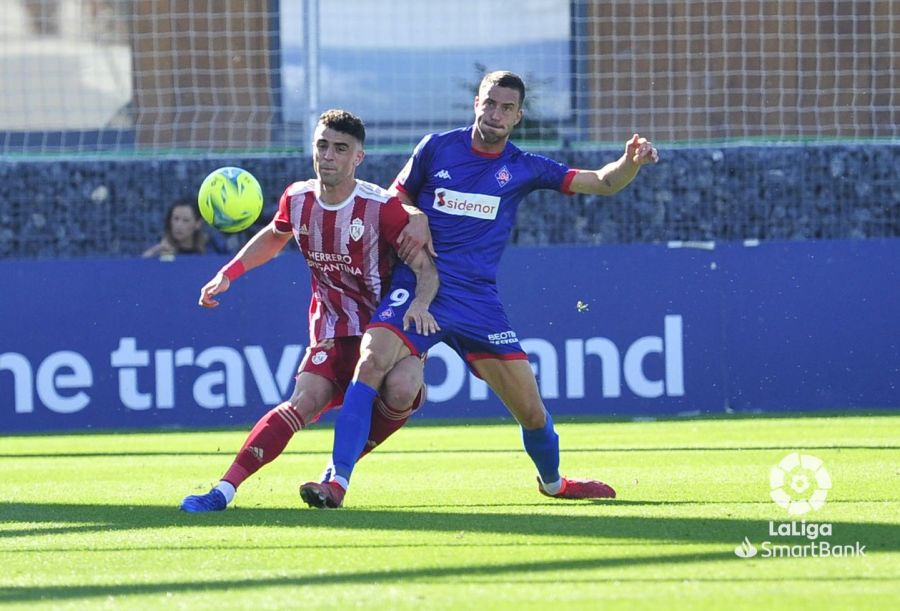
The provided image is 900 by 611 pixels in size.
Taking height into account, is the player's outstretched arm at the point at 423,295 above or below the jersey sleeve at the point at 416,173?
below

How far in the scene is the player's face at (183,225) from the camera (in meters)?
13.3

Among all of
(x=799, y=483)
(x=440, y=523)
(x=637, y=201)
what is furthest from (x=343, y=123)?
(x=637, y=201)

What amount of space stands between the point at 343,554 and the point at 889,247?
8541mm

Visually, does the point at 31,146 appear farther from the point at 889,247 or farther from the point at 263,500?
the point at 263,500

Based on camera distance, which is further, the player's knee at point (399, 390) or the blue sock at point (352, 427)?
the player's knee at point (399, 390)

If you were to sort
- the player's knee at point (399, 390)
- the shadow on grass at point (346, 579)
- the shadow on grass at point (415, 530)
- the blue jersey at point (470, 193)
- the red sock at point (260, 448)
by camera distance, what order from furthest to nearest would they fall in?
1. the blue jersey at point (470, 193)
2. the player's knee at point (399, 390)
3. the red sock at point (260, 448)
4. the shadow on grass at point (415, 530)
5. the shadow on grass at point (346, 579)

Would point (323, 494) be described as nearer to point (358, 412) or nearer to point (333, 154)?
point (358, 412)

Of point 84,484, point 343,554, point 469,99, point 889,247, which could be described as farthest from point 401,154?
point 343,554

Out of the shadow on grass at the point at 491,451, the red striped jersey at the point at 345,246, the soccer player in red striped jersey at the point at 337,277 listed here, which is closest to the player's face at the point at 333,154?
the soccer player in red striped jersey at the point at 337,277

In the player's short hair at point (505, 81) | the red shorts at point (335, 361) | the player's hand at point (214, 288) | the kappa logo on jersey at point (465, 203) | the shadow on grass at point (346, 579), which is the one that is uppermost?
the player's short hair at point (505, 81)

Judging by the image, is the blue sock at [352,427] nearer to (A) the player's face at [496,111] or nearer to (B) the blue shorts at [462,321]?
(B) the blue shorts at [462,321]

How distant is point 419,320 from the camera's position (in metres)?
7.09

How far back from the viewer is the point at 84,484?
8.59 m

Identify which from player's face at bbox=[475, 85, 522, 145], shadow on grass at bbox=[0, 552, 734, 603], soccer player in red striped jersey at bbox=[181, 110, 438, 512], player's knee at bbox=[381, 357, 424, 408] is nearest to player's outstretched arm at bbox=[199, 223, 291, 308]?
soccer player in red striped jersey at bbox=[181, 110, 438, 512]
